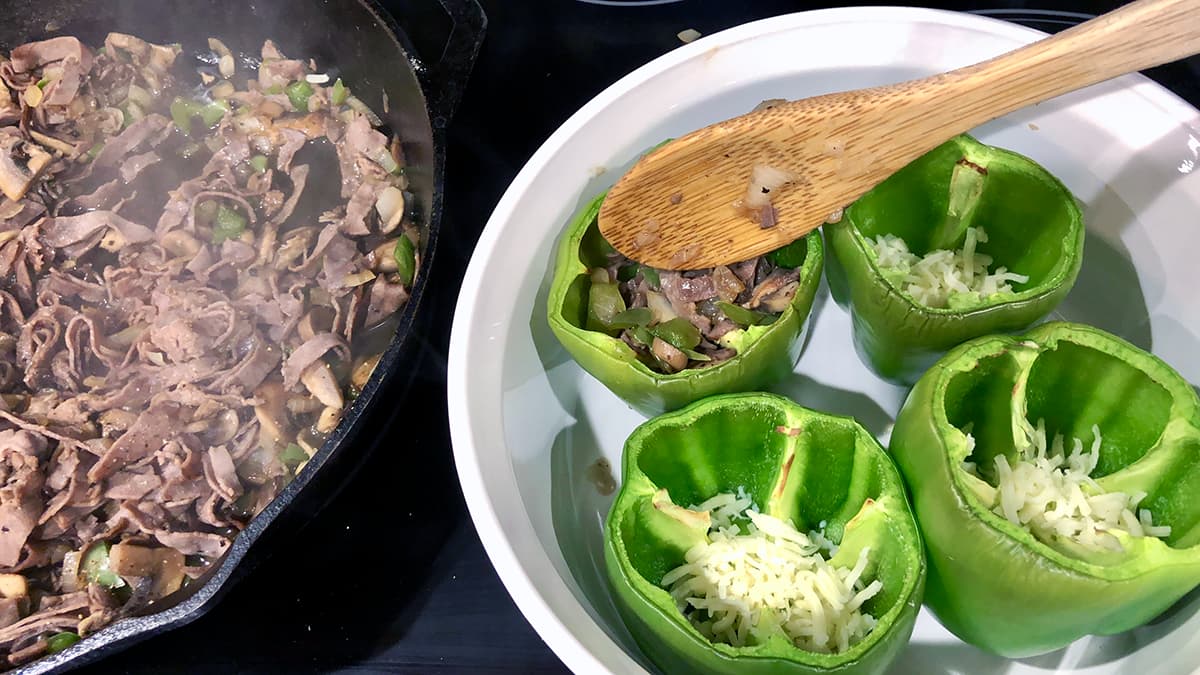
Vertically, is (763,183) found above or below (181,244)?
above

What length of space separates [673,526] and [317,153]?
1076 mm

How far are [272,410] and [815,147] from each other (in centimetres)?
100

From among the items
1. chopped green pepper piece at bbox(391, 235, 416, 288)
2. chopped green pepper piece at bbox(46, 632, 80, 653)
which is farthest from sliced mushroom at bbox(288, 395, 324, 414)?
chopped green pepper piece at bbox(46, 632, 80, 653)

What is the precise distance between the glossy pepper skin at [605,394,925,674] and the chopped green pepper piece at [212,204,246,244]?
0.92m

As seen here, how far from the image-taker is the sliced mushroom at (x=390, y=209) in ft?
5.50

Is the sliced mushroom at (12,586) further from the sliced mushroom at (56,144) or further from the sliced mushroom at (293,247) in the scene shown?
the sliced mushroom at (56,144)

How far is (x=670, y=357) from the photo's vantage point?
1383 mm

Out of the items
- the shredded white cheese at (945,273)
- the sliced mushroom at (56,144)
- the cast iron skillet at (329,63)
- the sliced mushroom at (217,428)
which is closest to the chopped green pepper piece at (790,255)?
the shredded white cheese at (945,273)

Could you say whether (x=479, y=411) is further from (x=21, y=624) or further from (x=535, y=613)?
(x=21, y=624)

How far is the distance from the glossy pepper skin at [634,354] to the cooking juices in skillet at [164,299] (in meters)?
0.33

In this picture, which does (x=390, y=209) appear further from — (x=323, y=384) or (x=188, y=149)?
(x=188, y=149)

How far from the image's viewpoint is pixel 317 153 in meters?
1.80

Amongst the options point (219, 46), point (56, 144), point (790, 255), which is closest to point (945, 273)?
point (790, 255)

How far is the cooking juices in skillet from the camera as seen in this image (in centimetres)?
145
